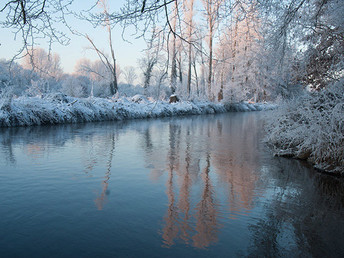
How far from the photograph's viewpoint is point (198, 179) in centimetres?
443

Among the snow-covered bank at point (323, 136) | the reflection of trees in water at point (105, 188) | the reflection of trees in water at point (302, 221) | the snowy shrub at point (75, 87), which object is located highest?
the snowy shrub at point (75, 87)

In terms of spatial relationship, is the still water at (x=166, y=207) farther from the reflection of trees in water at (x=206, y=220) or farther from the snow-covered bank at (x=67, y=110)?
the snow-covered bank at (x=67, y=110)

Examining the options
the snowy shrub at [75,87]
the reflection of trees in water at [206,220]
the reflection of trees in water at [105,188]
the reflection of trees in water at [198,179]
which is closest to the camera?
the reflection of trees in water at [206,220]

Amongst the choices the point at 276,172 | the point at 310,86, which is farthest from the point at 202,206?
the point at 310,86

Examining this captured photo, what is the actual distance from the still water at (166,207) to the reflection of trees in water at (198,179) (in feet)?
0.05

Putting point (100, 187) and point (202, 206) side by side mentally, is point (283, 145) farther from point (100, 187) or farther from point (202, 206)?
point (100, 187)

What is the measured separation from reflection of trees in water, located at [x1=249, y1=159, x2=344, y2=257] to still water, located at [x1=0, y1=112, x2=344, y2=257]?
10mm

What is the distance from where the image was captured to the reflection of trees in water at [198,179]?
2.71m

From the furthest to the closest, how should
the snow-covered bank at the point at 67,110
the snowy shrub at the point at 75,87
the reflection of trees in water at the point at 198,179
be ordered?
the snowy shrub at the point at 75,87 → the snow-covered bank at the point at 67,110 → the reflection of trees in water at the point at 198,179

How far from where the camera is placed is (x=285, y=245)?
8.04ft

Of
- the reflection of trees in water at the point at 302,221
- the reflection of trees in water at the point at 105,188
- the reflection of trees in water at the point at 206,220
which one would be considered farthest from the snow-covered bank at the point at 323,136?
the reflection of trees in water at the point at 105,188

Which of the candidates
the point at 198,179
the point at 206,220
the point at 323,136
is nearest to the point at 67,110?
the point at 198,179

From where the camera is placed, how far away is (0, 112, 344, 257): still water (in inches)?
95.0

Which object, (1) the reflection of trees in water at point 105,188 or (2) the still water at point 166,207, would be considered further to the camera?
(1) the reflection of trees in water at point 105,188
